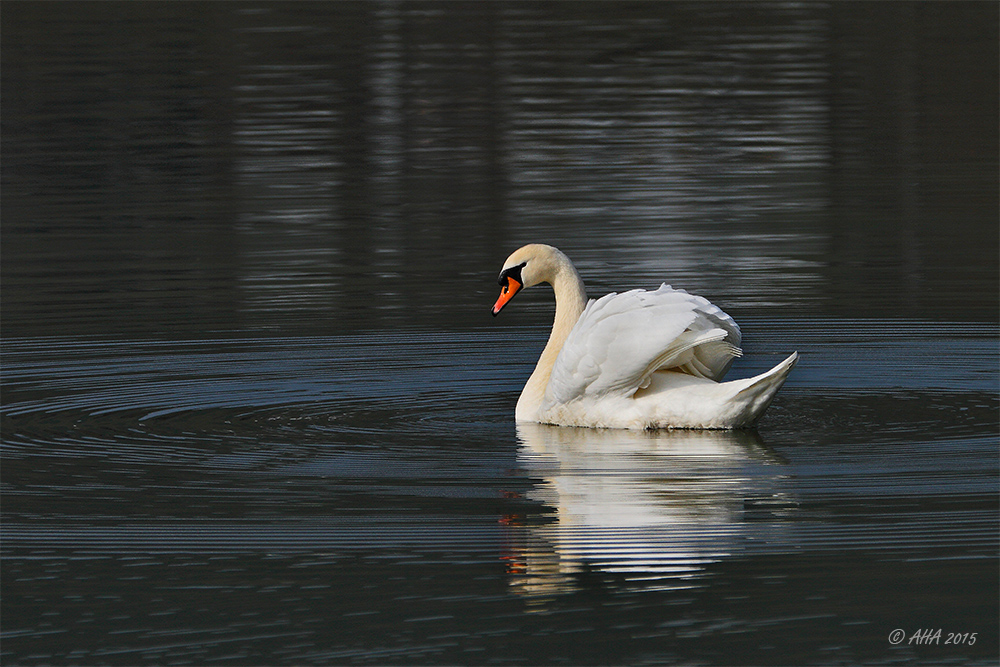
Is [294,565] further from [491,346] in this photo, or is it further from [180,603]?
[491,346]

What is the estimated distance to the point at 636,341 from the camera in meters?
10.4

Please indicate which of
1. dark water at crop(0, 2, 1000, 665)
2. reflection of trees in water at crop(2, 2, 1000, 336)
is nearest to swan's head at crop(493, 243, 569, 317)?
dark water at crop(0, 2, 1000, 665)

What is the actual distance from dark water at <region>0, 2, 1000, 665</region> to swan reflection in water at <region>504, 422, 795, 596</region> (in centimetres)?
3

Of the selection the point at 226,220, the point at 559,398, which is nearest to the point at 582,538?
the point at 559,398

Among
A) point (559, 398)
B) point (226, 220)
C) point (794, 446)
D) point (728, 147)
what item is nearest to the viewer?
point (794, 446)

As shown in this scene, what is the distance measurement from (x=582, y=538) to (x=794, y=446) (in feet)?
7.73

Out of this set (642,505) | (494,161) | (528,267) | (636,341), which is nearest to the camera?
(642,505)

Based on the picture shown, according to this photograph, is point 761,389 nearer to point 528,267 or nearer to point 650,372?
point 650,372

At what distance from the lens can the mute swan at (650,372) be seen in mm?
10328

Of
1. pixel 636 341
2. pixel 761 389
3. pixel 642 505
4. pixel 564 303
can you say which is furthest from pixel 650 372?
pixel 642 505

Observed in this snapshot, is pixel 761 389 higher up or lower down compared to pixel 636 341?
lower down

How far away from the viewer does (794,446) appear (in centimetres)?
1023

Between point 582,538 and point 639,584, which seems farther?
point 582,538

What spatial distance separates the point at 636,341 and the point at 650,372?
1.20 feet
